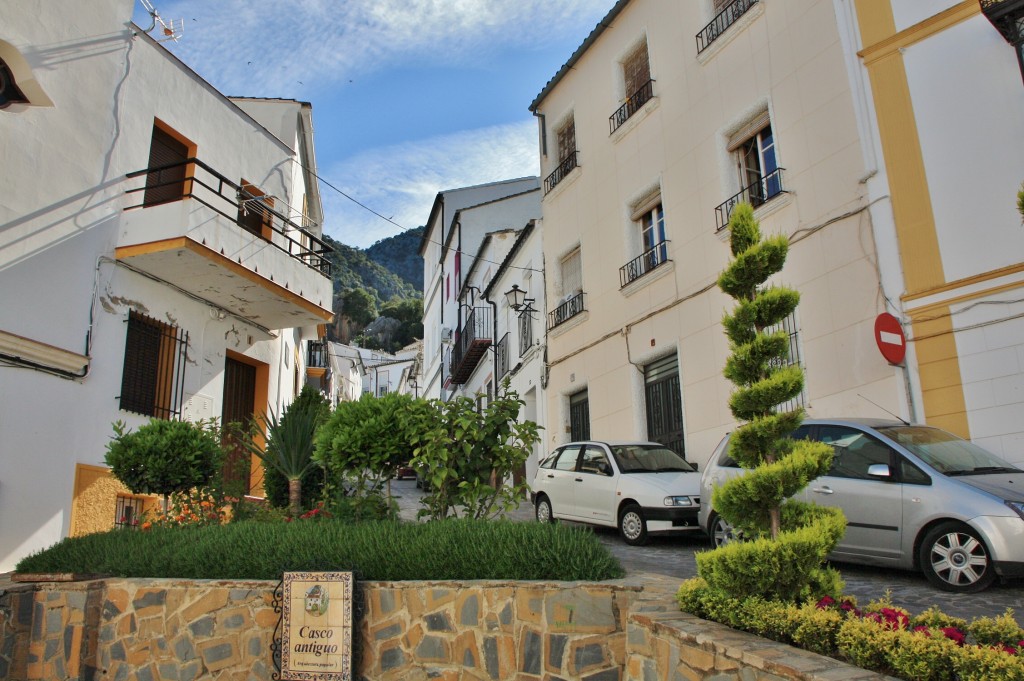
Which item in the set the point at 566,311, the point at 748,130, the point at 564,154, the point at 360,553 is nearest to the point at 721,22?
the point at 748,130

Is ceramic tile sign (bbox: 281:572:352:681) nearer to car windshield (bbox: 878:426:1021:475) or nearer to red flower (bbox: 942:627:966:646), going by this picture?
red flower (bbox: 942:627:966:646)

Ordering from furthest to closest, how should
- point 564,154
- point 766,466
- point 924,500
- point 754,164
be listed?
point 564,154, point 754,164, point 924,500, point 766,466

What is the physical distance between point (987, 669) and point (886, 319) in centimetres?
657

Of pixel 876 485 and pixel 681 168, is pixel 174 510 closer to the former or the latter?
pixel 876 485

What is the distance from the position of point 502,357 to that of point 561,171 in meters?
6.50

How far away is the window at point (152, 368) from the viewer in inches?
429

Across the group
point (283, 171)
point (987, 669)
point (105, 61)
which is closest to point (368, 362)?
point (283, 171)

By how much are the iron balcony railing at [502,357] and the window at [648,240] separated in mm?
7157

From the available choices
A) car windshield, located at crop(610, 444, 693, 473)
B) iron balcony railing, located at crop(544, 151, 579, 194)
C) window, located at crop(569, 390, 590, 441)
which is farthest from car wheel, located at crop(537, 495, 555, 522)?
iron balcony railing, located at crop(544, 151, 579, 194)

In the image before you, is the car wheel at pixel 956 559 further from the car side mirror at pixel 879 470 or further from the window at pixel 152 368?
the window at pixel 152 368

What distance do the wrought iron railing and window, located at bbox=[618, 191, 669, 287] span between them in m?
4.40

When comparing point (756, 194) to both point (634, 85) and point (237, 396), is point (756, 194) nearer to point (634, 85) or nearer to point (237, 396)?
point (634, 85)

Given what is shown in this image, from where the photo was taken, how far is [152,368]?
11.4 m

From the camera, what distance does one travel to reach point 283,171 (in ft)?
49.9
